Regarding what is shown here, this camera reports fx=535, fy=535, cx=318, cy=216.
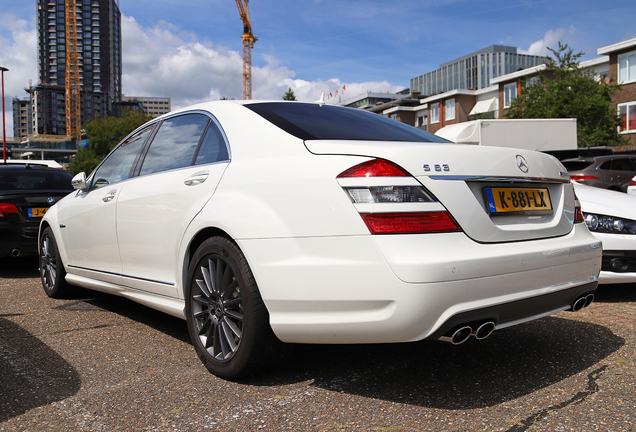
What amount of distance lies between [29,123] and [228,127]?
721 feet

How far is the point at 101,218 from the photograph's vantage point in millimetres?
3947

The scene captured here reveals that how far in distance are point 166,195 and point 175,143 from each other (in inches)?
16.9

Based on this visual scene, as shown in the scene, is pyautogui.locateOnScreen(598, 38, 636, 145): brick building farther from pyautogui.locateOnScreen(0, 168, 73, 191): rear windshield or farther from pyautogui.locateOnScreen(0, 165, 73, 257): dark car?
pyautogui.locateOnScreen(0, 165, 73, 257): dark car

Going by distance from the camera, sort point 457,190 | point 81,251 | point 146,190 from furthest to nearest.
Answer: point 81,251 → point 146,190 → point 457,190

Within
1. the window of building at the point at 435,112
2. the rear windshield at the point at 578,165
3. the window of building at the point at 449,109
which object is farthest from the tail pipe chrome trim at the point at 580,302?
the window of building at the point at 435,112

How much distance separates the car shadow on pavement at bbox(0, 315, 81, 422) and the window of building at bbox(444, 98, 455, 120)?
166 feet

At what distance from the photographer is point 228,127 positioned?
296 cm

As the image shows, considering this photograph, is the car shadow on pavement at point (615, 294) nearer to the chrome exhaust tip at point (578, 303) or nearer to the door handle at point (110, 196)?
the chrome exhaust tip at point (578, 303)

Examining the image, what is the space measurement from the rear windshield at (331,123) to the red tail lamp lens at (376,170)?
386 mm

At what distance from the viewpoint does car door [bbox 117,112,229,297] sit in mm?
2955

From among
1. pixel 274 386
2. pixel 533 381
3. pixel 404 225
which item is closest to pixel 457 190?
pixel 404 225

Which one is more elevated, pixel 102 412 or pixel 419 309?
pixel 419 309

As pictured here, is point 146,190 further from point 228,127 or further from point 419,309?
point 419,309

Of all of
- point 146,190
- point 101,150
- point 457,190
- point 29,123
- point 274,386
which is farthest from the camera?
point 29,123
